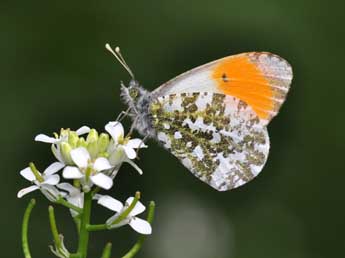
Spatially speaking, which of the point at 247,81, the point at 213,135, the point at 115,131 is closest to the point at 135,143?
the point at 115,131

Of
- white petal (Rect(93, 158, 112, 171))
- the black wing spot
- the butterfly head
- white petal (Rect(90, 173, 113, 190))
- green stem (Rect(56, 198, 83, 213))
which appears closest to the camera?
white petal (Rect(90, 173, 113, 190))

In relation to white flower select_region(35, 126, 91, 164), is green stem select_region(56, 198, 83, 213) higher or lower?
lower

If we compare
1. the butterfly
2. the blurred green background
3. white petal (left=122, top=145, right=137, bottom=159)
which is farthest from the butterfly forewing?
the blurred green background

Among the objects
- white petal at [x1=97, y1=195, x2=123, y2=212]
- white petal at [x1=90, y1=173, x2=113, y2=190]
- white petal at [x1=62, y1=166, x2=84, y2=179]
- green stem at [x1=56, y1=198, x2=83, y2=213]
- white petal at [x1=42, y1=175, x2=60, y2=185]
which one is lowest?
white petal at [x1=97, y1=195, x2=123, y2=212]

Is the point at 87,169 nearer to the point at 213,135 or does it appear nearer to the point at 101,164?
the point at 101,164

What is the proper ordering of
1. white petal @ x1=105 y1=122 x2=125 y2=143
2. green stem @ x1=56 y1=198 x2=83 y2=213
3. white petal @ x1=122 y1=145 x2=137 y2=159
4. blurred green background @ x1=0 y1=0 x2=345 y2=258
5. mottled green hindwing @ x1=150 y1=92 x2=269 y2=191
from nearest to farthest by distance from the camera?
1. green stem @ x1=56 y1=198 x2=83 y2=213
2. white petal @ x1=122 y1=145 x2=137 y2=159
3. white petal @ x1=105 y1=122 x2=125 y2=143
4. mottled green hindwing @ x1=150 y1=92 x2=269 y2=191
5. blurred green background @ x1=0 y1=0 x2=345 y2=258

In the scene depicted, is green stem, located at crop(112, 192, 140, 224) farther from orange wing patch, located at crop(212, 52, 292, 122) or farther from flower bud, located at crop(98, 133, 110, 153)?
orange wing patch, located at crop(212, 52, 292, 122)

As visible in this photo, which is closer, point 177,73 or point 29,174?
point 29,174

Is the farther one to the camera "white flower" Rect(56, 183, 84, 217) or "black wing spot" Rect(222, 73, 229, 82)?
"black wing spot" Rect(222, 73, 229, 82)

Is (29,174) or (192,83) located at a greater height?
(29,174)
